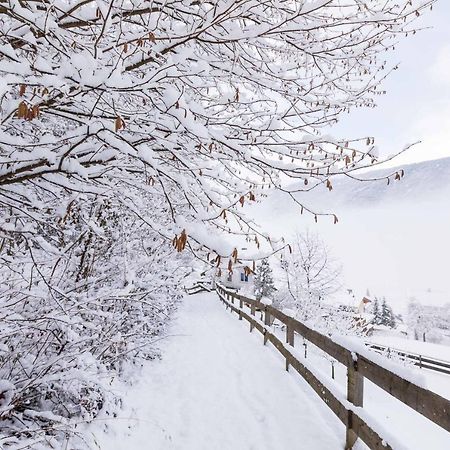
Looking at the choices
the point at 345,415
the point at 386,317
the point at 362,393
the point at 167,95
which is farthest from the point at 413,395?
the point at 386,317

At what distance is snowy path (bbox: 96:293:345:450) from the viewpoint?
12.6ft

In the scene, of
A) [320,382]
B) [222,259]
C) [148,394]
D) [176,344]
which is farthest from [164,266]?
[222,259]

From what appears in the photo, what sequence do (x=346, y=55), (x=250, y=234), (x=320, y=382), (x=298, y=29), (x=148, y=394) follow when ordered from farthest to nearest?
(x=148, y=394)
(x=320, y=382)
(x=346, y=55)
(x=250, y=234)
(x=298, y=29)

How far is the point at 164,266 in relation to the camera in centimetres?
749

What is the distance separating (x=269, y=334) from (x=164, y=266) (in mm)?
2536

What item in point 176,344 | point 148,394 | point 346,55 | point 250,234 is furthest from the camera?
point 176,344

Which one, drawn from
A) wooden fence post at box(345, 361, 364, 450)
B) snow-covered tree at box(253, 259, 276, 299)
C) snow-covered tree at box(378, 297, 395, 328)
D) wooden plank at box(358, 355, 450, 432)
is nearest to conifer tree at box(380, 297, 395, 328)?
snow-covered tree at box(378, 297, 395, 328)

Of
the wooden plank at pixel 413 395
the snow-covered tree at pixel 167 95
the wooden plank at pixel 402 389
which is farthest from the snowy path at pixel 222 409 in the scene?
the snow-covered tree at pixel 167 95

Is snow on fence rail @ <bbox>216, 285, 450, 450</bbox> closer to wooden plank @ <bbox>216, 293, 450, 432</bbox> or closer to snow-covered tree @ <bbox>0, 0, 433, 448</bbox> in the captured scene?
wooden plank @ <bbox>216, 293, 450, 432</bbox>

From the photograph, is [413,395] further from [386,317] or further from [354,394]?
[386,317]

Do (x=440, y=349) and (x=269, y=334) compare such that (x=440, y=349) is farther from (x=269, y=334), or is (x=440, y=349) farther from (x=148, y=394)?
(x=148, y=394)

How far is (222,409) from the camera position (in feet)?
15.6

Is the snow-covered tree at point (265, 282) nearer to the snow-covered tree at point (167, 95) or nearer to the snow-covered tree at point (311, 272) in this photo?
the snow-covered tree at point (311, 272)

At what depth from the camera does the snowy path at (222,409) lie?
12.6 feet
